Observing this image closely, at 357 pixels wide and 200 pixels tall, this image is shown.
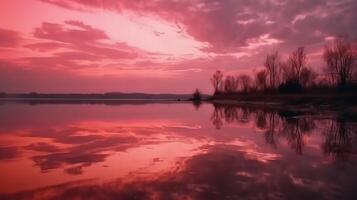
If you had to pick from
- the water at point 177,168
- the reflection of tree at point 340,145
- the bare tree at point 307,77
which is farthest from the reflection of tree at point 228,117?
the bare tree at point 307,77

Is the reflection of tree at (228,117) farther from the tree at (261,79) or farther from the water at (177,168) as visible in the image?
the tree at (261,79)

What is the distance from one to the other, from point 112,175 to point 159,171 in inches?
59.5

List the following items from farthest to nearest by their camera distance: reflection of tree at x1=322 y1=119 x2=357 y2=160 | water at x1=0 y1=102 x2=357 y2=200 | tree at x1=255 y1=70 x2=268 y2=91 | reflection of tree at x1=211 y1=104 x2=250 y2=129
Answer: tree at x1=255 y1=70 x2=268 y2=91 → reflection of tree at x1=211 y1=104 x2=250 y2=129 → reflection of tree at x1=322 y1=119 x2=357 y2=160 → water at x1=0 y1=102 x2=357 y2=200

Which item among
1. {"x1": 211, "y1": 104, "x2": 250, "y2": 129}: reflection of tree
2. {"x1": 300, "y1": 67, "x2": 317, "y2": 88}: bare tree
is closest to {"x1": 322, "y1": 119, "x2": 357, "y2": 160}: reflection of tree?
{"x1": 211, "y1": 104, "x2": 250, "y2": 129}: reflection of tree

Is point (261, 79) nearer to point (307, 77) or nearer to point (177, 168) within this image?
point (307, 77)

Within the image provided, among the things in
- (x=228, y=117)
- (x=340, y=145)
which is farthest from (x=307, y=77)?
(x=340, y=145)

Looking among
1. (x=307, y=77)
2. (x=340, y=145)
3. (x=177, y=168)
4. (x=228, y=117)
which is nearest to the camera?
(x=177, y=168)

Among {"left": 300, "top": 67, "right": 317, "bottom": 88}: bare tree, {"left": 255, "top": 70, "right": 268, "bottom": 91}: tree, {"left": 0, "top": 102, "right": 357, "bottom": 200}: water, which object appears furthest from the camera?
{"left": 255, "top": 70, "right": 268, "bottom": 91}: tree

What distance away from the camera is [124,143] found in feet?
55.2

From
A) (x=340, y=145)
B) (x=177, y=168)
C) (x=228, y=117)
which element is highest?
(x=177, y=168)

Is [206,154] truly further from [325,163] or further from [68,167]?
[68,167]

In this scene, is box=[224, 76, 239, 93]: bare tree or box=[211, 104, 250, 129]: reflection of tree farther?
box=[224, 76, 239, 93]: bare tree

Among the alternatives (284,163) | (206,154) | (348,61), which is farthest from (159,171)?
(348,61)

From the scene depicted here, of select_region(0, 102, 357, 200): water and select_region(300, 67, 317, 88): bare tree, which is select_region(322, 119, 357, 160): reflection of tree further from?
select_region(300, 67, 317, 88): bare tree
